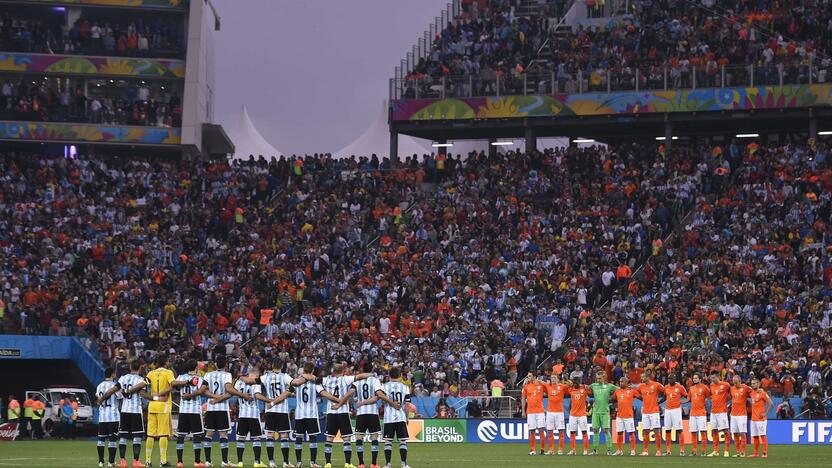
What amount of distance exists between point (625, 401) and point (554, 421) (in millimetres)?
1876

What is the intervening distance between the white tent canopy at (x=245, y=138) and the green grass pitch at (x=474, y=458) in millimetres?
35842

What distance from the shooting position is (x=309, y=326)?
2046 inches

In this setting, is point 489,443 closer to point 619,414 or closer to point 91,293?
point 619,414

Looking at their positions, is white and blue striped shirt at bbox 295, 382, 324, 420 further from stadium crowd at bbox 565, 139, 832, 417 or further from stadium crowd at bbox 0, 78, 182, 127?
stadium crowd at bbox 0, 78, 182, 127

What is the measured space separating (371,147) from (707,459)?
138 feet

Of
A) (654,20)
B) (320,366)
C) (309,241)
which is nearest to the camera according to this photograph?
(320,366)

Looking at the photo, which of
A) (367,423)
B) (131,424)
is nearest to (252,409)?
(131,424)

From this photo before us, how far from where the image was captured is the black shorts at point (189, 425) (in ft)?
91.3

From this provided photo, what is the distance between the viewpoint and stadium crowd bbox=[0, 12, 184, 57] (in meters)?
68.6

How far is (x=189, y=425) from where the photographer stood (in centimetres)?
2788

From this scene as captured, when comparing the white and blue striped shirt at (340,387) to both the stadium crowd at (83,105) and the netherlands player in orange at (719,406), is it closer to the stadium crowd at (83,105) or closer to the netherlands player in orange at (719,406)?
the netherlands player in orange at (719,406)

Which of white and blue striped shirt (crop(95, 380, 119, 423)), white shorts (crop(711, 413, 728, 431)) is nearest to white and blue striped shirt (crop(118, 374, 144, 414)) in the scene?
white and blue striped shirt (crop(95, 380, 119, 423))

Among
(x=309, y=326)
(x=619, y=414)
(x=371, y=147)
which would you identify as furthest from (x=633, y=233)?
(x=371, y=147)

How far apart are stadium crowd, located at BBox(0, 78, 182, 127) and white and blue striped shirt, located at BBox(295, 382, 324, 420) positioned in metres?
43.0
